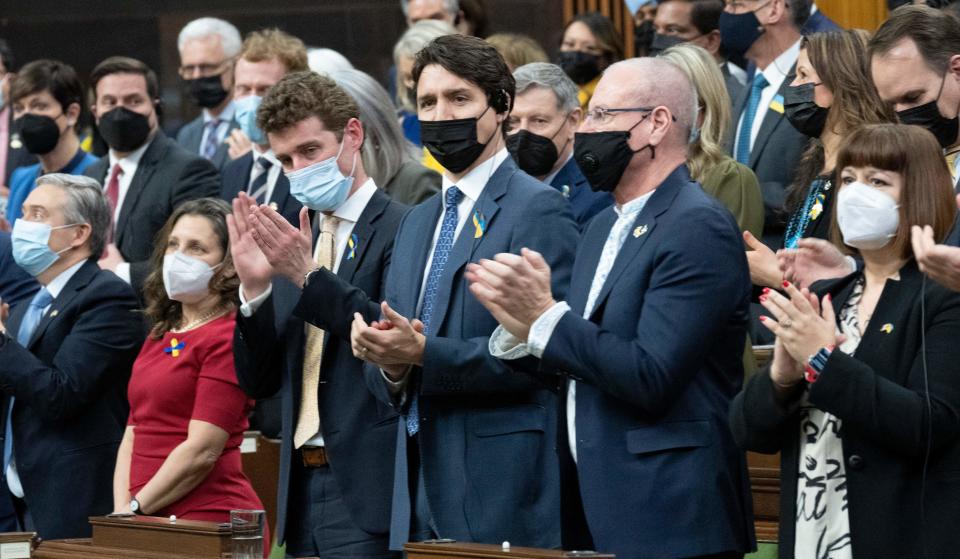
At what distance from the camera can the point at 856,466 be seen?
319 cm

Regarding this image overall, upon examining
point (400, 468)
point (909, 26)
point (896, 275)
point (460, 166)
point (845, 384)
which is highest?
point (909, 26)

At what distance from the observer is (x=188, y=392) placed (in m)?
4.64

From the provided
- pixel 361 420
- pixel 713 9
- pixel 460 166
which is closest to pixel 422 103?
pixel 460 166

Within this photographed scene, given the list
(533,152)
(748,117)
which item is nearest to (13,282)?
(533,152)

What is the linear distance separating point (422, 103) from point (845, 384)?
1456 mm

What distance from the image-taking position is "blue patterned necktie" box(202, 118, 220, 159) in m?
7.18

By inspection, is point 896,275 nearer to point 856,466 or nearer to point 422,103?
point 856,466

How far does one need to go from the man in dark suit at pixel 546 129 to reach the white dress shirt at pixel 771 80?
686mm

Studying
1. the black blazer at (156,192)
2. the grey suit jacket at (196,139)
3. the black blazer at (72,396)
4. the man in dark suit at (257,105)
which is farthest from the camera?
the grey suit jacket at (196,139)

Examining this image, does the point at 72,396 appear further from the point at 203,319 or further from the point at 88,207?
the point at 88,207

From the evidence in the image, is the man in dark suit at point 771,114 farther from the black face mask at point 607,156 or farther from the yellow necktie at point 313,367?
the yellow necktie at point 313,367

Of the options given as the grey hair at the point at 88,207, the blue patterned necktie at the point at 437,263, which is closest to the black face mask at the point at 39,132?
the grey hair at the point at 88,207

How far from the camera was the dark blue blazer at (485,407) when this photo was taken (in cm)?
365

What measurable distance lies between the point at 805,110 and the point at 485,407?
149 cm
